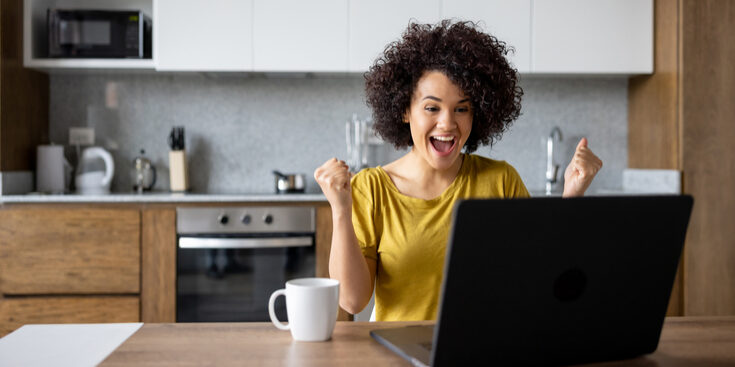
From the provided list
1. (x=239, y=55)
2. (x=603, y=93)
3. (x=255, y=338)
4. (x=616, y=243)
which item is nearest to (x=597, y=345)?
(x=616, y=243)

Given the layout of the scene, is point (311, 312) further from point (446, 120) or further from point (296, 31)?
point (296, 31)

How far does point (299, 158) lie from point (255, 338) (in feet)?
7.95

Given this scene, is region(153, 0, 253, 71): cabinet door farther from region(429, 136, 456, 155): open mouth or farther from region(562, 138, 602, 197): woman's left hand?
region(562, 138, 602, 197): woman's left hand

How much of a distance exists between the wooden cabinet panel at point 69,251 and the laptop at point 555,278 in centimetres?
218

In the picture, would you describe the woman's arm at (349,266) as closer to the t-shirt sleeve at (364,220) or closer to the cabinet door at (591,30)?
the t-shirt sleeve at (364,220)

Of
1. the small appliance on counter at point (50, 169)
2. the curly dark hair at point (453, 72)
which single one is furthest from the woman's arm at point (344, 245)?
the small appliance on counter at point (50, 169)

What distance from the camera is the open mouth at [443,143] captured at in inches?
55.2

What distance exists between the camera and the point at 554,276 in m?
0.73

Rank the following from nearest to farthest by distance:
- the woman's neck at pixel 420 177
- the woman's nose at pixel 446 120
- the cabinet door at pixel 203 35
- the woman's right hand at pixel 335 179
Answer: the woman's right hand at pixel 335 179
the woman's nose at pixel 446 120
the woman's neck at pixel 420 177
the cabinet door at pixel 203 35

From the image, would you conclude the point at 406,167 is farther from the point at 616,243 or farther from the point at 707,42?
the point at 707,42

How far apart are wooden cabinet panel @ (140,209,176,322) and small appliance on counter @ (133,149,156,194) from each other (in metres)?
0.52

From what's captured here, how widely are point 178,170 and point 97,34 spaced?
0.74 m

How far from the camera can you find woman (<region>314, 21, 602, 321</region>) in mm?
1382

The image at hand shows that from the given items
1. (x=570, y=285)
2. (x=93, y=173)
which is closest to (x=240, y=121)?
(x=93, y=173)
